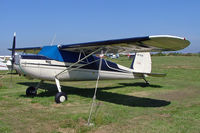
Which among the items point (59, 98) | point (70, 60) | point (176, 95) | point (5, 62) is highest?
point (70, 60)

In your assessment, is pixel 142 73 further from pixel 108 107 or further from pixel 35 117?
pixel 35 117

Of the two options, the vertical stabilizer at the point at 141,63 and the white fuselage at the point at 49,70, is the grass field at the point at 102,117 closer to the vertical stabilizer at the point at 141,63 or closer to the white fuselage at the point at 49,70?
the white fuselage at the point at 49,70

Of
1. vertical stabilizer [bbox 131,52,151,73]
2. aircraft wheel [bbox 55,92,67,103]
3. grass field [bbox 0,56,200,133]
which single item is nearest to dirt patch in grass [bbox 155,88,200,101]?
grass field [bbox 0,56,200,133]

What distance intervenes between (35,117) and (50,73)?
2.79 metres

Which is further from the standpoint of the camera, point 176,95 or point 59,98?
point 176,95

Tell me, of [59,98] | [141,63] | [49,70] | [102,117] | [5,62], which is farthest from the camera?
[141,63]

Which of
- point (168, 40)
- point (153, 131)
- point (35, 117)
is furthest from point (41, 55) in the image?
point (153, 131)

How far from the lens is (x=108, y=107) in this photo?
6758 millimetres

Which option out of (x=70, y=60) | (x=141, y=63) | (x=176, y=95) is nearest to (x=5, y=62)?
(x=70, y=60)

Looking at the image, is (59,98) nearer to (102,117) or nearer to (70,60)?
(70,60)

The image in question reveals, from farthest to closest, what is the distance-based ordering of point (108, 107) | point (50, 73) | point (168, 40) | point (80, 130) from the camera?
point (50, 73) → point (108, 107) → point (168, 40) → point (80, 130)

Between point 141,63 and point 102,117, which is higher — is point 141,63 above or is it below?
above

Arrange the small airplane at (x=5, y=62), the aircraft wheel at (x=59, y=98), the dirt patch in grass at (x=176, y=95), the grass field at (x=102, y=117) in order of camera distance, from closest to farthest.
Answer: the grass field at (x=102, y=117) < the aircraft wheel at (x=59, y=98) < the dirt patch in grass at (x=176, y=95) < the small airplane at (x=5, y=62)

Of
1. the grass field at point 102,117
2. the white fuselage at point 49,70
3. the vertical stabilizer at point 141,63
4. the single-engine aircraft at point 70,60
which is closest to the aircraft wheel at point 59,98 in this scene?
the single-engine aircraft at point 70,60
